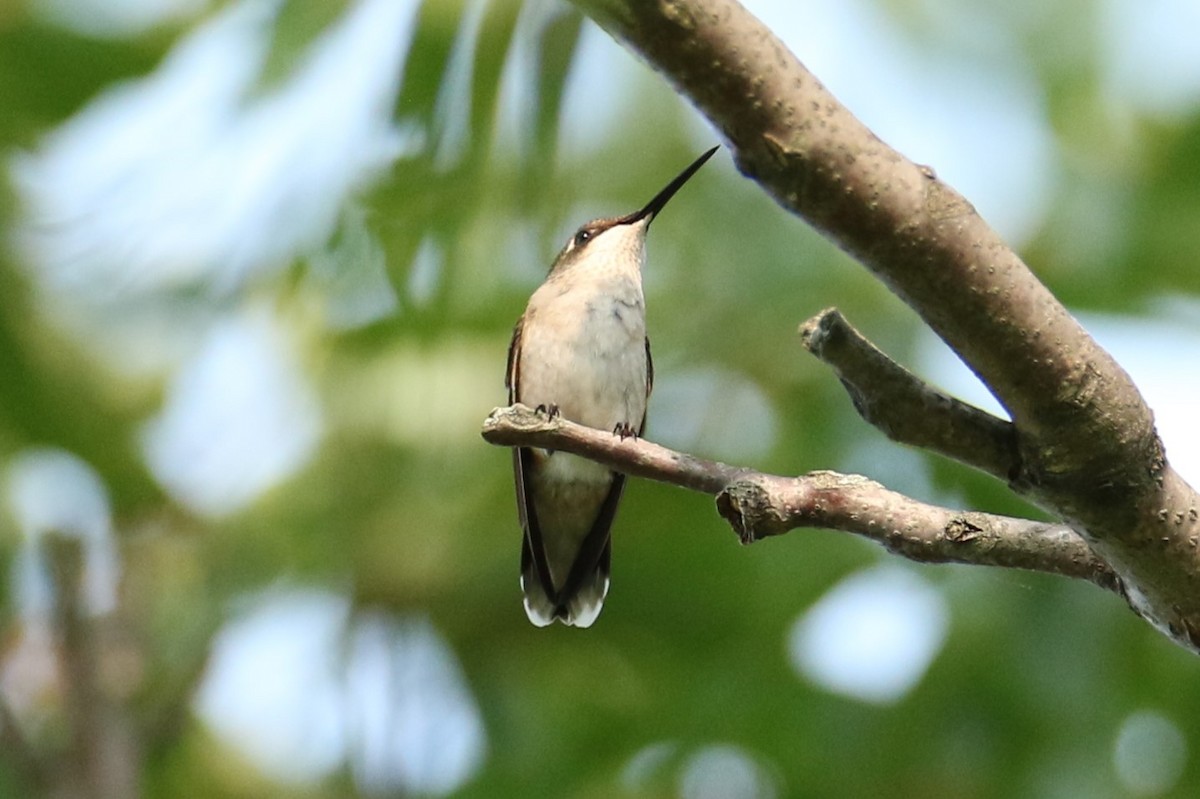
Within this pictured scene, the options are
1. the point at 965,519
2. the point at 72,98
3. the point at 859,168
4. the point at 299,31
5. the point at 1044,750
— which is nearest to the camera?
the point at 859,168

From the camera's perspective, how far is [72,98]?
448 cm

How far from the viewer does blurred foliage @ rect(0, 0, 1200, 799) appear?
5.48 m

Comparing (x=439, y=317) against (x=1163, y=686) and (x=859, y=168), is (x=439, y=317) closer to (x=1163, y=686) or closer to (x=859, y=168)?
(x=859, y=168)

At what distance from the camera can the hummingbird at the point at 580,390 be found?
4992 millimetres

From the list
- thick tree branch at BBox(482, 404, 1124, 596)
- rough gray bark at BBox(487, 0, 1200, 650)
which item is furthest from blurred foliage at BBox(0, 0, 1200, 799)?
rough gray bark at BBox(487, 0, 1200, 650)

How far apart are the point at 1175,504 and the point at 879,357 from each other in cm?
48

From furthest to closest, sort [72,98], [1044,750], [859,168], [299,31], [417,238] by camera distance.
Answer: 1. [1044,750]
2. [72,98]
3. [417,238]
4. [299,31]
5. [859,168]

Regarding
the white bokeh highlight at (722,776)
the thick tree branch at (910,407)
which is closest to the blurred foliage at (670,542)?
the white bokeh highlight at (722,776)

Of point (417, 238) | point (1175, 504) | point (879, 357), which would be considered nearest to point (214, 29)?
point (417, 238)

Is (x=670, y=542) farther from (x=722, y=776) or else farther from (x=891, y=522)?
(x=891, y=522)

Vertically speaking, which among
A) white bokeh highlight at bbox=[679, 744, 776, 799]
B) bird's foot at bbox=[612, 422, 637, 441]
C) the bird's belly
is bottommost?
white bokeh highlight at bbox=[679, 744, 776, 799]

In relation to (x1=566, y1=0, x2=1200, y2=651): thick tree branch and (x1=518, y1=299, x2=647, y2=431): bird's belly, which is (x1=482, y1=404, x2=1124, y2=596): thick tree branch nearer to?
(x1=566, y1=0, x2=1200, y2=651): thick tree branch

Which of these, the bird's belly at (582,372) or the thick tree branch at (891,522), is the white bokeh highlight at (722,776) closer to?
the bird's belly at (582,372)

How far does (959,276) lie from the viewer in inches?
63.1
